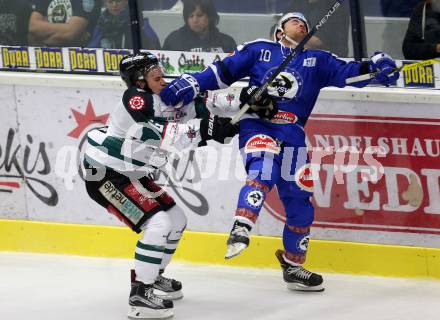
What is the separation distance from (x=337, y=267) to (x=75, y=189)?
1746 mm

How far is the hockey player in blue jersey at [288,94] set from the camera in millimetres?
5992

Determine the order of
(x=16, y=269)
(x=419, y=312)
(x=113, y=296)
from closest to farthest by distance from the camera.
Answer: (x=419, y=312)
(x=113, y=296)
(x=16, y=269)

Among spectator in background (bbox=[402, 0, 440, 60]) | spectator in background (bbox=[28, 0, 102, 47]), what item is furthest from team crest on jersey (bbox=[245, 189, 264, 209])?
spectator in background (bbox=[28, 0, 102, 47])

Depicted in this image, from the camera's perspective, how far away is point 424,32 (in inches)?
247

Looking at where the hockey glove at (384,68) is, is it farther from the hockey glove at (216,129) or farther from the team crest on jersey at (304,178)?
the hockey glove at (216,129)

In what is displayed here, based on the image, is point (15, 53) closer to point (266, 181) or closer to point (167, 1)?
point (167, 1)

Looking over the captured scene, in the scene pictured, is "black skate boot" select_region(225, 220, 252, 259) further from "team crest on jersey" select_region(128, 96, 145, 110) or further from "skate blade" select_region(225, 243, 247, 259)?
"team crest on jersey" select_region(128, 96, 145, 110)

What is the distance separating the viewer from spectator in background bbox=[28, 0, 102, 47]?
283 inches

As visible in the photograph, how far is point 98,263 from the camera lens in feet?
22.9

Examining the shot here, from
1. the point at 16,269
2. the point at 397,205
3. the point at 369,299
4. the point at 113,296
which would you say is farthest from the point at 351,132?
the point at 16,269

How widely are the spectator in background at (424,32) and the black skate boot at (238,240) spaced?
1492 mm

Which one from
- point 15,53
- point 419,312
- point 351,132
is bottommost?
point 419,312

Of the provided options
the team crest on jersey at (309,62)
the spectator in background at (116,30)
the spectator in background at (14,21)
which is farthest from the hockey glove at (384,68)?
the spectator in background at (14,21)

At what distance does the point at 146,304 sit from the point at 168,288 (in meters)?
0.41
